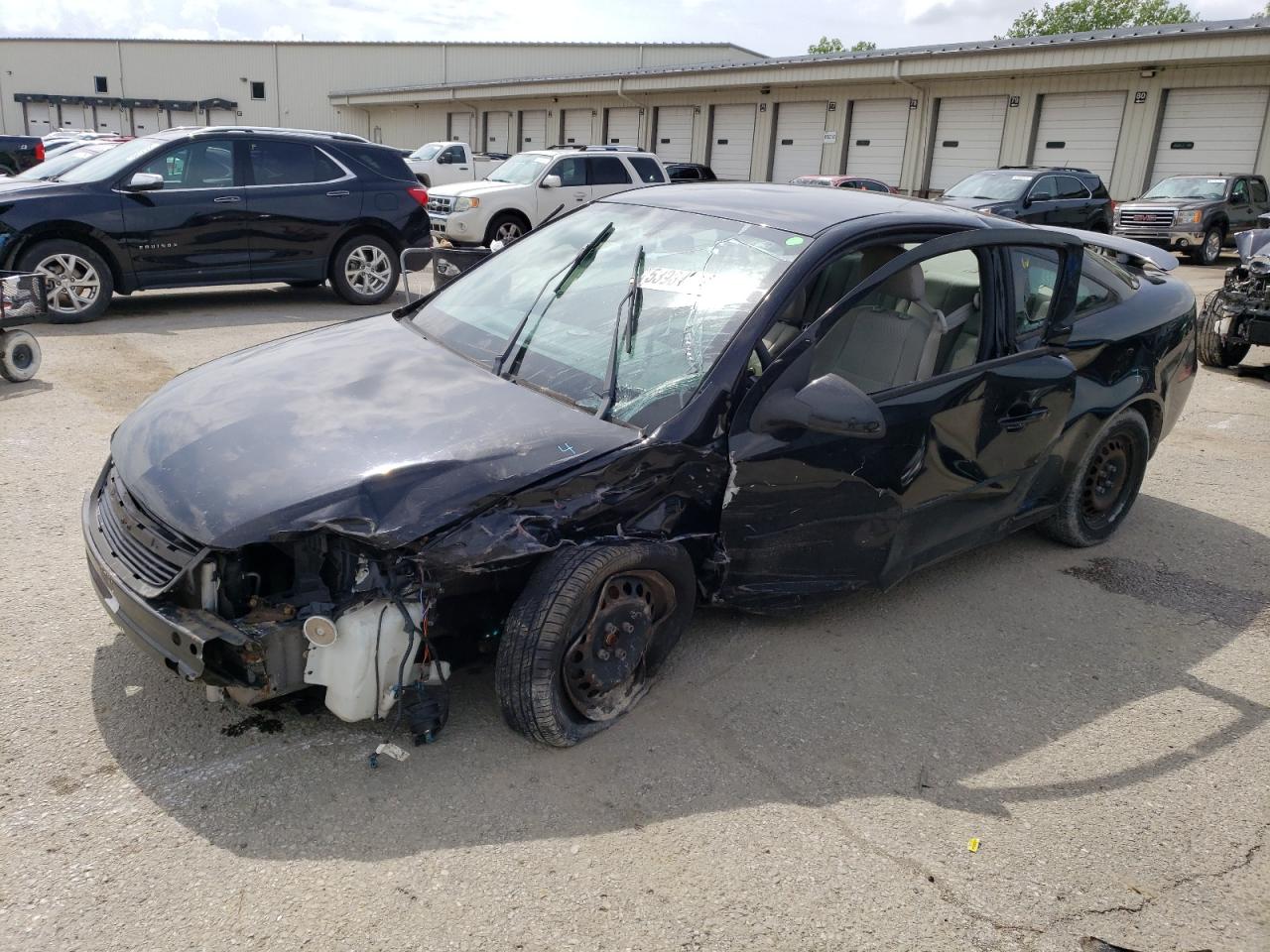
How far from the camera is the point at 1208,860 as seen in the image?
2863mm

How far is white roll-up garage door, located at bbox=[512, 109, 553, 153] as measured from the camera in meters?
39.5

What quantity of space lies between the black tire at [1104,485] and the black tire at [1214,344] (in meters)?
5.38

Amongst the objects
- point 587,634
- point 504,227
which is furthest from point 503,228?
point 587,634

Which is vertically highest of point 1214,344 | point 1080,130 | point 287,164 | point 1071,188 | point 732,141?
point 1080,130

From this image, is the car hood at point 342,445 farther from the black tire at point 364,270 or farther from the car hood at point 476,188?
the car hood at point 476,188

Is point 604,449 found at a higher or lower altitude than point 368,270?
higher

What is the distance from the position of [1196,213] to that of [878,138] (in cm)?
1051

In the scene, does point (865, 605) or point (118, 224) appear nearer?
point (865, 605)

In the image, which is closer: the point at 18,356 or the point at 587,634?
the point at 587,634

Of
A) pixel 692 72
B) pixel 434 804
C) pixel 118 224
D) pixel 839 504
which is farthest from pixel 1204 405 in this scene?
pixel 692 72

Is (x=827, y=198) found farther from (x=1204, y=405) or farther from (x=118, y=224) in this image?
(x=118, y=224)

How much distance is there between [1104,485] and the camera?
5.09m

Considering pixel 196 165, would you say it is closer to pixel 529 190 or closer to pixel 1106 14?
pixel 529 190

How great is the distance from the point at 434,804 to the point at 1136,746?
92.0 inches
